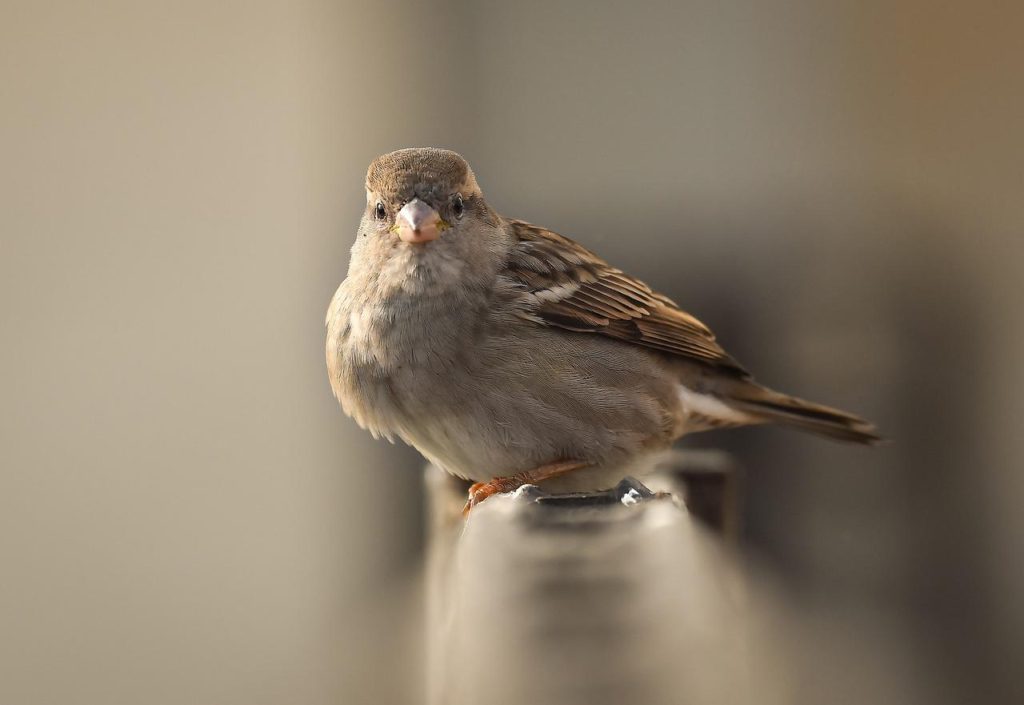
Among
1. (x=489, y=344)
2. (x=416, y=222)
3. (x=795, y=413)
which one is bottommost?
(x=795, y=413)

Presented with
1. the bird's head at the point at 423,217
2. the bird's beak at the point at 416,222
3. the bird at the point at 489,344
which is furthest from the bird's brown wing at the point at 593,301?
the bird's beak at the point at 416,222

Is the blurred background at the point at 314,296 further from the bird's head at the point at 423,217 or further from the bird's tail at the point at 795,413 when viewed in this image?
the bird's head at the point at 423,217

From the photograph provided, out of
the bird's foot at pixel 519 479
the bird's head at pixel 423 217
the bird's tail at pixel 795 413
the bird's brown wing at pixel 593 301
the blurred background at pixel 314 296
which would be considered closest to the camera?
the bird's head at pixel 423 217

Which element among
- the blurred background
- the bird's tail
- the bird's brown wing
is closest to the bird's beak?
the bird's brown wing

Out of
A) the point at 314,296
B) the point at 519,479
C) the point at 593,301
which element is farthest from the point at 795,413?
the point at 314,296

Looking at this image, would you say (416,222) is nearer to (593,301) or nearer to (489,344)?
(489,344)

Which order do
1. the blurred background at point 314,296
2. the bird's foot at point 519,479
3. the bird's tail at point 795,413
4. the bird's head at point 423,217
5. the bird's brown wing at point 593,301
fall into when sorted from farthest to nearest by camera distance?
1. the blurred background at point 314,296
2. the bird's tail at point 795,413
3. the bird's brown wing at point 593,301
4. the bird's foot at point 519,479
5. the bird's head at point 423,217
